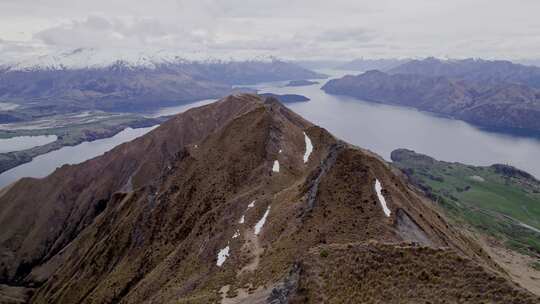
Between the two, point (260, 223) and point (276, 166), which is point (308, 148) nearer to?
point (276, 166)

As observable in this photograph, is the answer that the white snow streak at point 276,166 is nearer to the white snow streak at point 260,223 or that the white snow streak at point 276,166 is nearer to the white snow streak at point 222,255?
the white snow streak at point 260,223

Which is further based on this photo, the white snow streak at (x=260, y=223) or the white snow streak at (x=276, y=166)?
the white snow streak at (x=276, y=166)

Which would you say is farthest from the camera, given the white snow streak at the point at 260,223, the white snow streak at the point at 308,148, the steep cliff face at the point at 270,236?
the white snow streak at the point at 308,148

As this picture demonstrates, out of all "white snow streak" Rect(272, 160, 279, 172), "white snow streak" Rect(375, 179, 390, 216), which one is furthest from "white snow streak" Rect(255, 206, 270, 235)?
"white snow streak" Rect(272, 160, 279, 172)

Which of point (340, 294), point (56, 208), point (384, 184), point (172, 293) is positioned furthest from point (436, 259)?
point (56, 208)

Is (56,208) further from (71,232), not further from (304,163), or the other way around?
(304,163)

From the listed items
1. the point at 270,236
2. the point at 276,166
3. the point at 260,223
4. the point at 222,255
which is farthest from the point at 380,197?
the point at 276,166

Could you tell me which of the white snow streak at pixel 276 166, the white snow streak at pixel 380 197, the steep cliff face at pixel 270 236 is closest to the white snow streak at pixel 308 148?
the steep cliff face at pixel 270 236

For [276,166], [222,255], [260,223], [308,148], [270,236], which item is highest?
[308,148]
